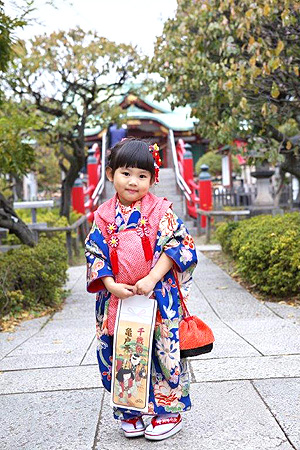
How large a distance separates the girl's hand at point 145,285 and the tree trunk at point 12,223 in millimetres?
5453

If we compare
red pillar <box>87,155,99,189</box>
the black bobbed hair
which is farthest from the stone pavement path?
red pillar <box>87,155,99,189</box>

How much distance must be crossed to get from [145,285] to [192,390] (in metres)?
1.12

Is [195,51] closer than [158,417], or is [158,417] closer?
[158,417]

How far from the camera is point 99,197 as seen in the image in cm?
1808

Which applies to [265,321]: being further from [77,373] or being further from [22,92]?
[22,92]

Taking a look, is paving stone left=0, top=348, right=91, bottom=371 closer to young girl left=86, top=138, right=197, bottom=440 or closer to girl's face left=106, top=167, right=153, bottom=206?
young girl left=86, top=138, right=197, bottom=440

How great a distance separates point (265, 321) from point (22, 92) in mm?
9896

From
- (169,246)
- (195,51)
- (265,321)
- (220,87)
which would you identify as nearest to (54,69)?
(195,51)

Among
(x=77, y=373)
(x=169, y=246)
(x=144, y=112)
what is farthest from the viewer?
(x=144, y=112)

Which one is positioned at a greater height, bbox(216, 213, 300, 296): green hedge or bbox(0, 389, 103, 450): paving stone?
bbox(216, 213, 300, 296): green hedge

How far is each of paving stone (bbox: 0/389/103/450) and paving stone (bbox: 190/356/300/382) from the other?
2.37ft

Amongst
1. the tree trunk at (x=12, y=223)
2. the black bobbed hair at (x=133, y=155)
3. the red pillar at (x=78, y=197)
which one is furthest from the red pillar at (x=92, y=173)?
the black bobbed hair at (x=133, y=155)

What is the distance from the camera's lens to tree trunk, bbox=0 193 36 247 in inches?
315

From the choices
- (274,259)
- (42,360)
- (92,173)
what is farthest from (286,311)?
(92,173)
